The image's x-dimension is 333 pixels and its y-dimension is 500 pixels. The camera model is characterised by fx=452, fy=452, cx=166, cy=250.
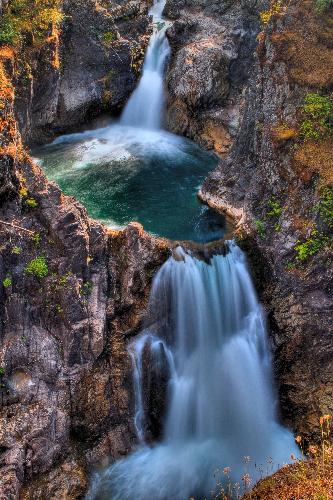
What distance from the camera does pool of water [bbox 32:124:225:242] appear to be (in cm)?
1444

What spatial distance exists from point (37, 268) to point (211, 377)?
16.7 ft

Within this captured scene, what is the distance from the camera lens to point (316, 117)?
12.4 meters

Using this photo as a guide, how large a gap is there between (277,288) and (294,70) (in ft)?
21.0

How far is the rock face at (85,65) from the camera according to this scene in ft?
61.2

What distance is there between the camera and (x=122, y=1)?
75.0 feet

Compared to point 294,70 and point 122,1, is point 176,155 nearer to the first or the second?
point 294,70

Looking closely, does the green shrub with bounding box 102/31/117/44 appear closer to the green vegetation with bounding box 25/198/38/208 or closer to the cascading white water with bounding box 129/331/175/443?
the green vegetation with bounding box 25/198/38/208

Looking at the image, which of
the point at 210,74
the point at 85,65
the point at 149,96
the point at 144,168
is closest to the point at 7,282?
the point at 144,168

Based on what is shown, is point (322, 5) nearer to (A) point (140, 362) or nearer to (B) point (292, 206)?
(B) point (292, 206)

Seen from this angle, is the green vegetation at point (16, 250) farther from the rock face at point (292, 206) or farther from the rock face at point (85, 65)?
the rock face at point (85, 65)

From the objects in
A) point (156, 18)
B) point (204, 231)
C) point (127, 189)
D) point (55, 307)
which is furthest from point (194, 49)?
point (55, 307)

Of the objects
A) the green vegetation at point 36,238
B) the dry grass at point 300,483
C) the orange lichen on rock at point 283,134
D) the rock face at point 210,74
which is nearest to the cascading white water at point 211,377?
the green vegetation at point 36,238

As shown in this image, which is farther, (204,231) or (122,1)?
(122,1)

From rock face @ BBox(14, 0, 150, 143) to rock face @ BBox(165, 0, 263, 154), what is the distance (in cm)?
202
